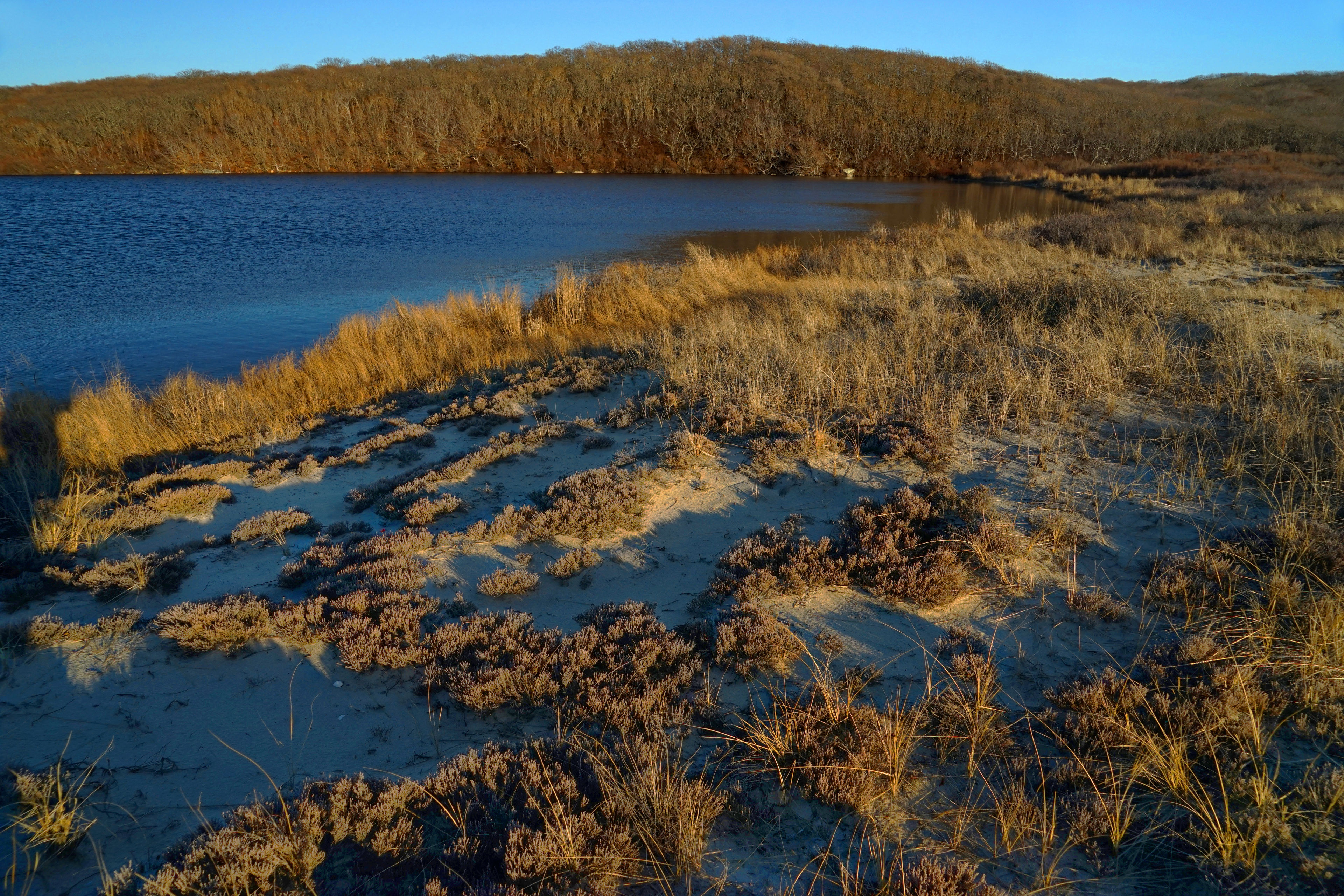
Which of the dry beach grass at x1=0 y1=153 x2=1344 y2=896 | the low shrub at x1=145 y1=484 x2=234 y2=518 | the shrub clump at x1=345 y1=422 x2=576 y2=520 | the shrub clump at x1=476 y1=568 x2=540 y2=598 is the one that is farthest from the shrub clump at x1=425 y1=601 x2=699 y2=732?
Answer: the low shrub at x1=145 y1=484 x2=234 y2=518

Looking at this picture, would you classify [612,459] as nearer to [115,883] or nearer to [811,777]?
[811,777]

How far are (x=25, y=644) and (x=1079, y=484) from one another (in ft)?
23.8

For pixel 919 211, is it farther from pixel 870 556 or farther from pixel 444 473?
pixel 870 556

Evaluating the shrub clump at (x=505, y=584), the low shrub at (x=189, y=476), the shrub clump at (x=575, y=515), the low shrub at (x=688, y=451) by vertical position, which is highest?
the low shrub at (x=688, y=451)

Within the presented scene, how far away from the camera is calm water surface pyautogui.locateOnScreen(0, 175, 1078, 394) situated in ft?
44.0

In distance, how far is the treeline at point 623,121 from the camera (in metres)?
60.4

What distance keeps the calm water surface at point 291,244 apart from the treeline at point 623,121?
16.6 meters

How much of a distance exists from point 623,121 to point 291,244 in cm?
5576

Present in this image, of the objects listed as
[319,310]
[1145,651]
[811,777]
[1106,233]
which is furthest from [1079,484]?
[319,310]

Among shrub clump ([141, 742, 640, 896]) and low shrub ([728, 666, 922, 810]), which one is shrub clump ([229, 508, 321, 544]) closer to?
shrub clump ([141, 742, 640, 896])

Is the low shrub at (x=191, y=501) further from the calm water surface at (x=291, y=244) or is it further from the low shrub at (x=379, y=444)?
the calm water surface at (x=291, y=244)

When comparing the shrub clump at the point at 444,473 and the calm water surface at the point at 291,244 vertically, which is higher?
the calm water surface at the point at 291,244

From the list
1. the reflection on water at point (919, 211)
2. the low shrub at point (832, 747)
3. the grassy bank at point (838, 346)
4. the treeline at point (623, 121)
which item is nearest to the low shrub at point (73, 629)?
the grassy bank at point (838, 346)

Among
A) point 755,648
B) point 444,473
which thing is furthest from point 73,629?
point 755,648
